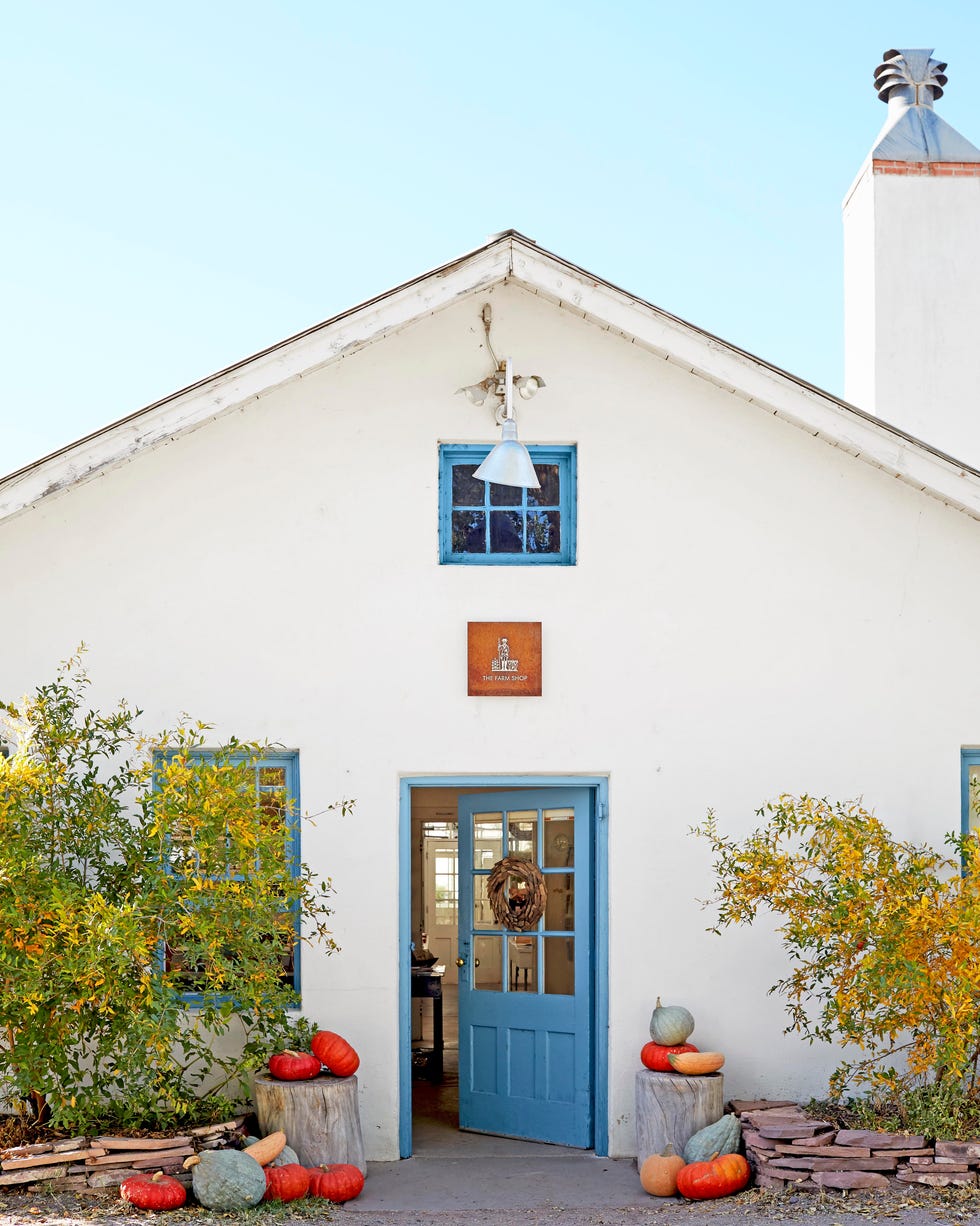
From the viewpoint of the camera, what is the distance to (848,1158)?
7270 millimetres

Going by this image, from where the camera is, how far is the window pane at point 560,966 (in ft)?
28.3

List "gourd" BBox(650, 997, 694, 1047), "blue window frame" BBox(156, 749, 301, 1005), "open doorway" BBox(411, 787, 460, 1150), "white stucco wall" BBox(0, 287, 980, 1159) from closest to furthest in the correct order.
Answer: "gourd" BBox(650, 997, 694, 1047) < "blue window frame" BBox(156, 749, 301, 1005) < "white stucco wall" BBox(0, 287, 980, 1159) < "open doorway" BBox(411, 787, 460, 1150)

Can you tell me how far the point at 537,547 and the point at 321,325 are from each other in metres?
1.89

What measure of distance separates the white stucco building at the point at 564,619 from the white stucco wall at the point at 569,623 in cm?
2

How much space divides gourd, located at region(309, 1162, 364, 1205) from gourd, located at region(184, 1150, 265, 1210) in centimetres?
44

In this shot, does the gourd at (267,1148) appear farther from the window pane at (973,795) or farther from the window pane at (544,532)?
the window pane at (973,795)

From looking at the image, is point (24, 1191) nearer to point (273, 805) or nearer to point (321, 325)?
point (273, 805)

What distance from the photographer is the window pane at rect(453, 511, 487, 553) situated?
8.66m

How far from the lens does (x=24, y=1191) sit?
23.2ft

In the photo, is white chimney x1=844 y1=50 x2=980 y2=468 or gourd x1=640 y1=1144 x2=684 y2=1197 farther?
white chimney x1=844 y1=50 x2=980 y2=468

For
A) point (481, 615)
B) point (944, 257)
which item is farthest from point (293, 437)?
point (944, 257)

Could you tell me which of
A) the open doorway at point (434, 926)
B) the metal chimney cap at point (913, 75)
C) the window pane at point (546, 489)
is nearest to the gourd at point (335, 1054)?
the window pane at point (546, 489)

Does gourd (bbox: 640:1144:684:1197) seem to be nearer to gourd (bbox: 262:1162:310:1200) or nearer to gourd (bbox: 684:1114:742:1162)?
gourd (bbox: 684:1114:742:1162)

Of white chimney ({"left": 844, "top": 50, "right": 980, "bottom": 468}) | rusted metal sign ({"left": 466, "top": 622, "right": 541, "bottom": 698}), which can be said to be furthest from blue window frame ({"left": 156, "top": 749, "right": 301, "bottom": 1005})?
white chimney ({"left": 844, "top": 50, "right": 980, "bottom": 468})
